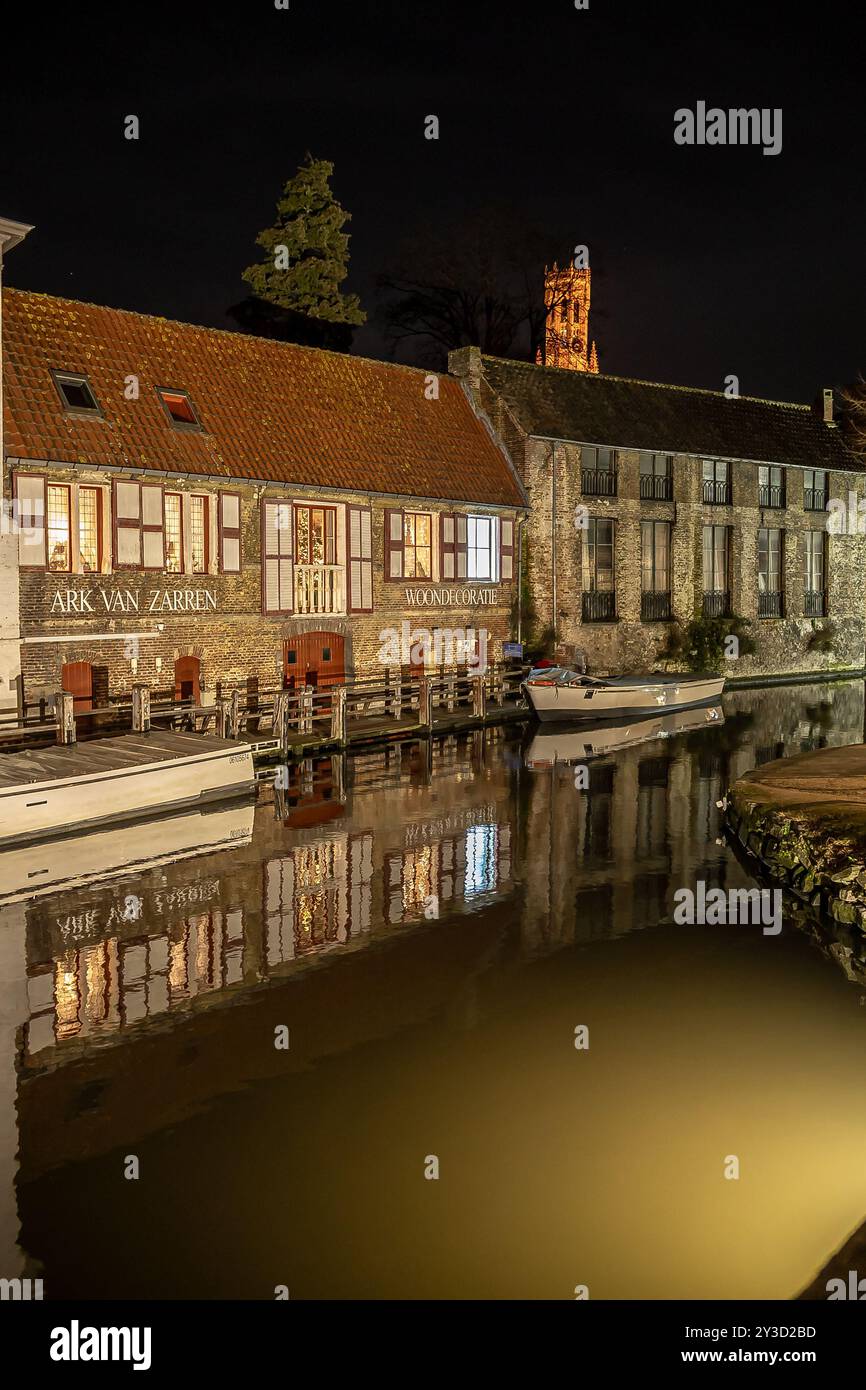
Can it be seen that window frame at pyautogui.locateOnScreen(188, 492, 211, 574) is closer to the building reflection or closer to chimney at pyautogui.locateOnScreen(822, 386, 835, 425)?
the building reflection

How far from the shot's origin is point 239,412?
81.5 feet

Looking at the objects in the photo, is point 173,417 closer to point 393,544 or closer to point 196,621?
point 196,621

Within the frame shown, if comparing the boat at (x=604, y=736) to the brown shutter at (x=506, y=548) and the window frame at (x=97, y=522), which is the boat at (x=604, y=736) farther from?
the window frame at (x=97, y=522)

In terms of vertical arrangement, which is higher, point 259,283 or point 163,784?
point 259,283

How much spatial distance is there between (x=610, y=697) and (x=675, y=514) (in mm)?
10513

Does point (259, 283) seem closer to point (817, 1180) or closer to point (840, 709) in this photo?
point (840, 709)

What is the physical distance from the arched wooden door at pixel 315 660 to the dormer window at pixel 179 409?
4.80 meters

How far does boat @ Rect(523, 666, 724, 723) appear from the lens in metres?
26.8

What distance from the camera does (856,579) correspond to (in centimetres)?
4297

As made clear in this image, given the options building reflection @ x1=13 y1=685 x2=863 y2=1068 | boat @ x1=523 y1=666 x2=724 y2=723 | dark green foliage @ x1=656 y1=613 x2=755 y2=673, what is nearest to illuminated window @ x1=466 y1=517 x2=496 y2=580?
boat @ x1=523 y1=666 x2=724 y2=723

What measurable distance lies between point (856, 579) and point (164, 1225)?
134ft

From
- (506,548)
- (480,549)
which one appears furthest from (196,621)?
(506,548)

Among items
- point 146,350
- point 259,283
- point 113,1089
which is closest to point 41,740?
point 146,350

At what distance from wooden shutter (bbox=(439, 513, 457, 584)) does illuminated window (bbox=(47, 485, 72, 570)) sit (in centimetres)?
990
